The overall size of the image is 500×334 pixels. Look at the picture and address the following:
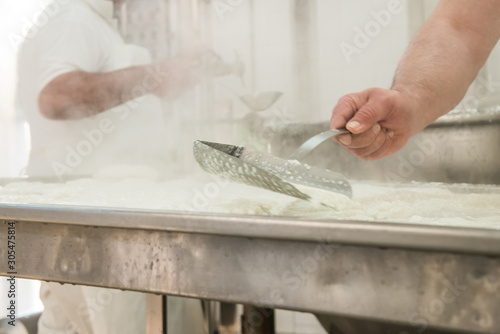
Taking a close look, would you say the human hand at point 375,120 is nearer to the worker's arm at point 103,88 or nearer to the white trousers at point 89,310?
the white trousers at point 89,310

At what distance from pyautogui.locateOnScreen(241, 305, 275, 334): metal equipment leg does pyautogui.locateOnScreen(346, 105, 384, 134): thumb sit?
46 centimetres

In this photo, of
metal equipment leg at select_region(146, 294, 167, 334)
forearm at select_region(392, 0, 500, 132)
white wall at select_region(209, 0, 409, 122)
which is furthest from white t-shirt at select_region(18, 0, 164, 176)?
forearm at select_region(392, 0, 500, 132)

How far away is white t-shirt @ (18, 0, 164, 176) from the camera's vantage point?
1407 millimetres

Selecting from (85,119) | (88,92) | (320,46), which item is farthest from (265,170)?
(320,46)

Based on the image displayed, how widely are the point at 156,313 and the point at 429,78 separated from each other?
779 millimetres

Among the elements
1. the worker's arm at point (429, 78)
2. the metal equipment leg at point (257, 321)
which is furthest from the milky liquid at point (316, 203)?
the metal equipment leg at point (257, 321)

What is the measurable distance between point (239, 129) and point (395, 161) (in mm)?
823

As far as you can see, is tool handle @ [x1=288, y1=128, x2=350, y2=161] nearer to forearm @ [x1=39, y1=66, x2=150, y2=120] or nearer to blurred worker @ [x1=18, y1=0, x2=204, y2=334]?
blurred worker @ [x1=18, y1=0, x2=204, y2=334]

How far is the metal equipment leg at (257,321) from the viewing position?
2.68 ft

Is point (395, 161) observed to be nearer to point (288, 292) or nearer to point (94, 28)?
point (288, 292)

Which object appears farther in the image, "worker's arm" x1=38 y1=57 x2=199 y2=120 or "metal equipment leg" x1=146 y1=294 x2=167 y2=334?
"worker's arm" x1=38 y1=57 x2=199 y2=120

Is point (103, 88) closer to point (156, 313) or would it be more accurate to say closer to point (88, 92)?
point (88, 92)

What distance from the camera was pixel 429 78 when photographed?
2.61ft

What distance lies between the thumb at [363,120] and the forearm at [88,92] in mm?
1190
